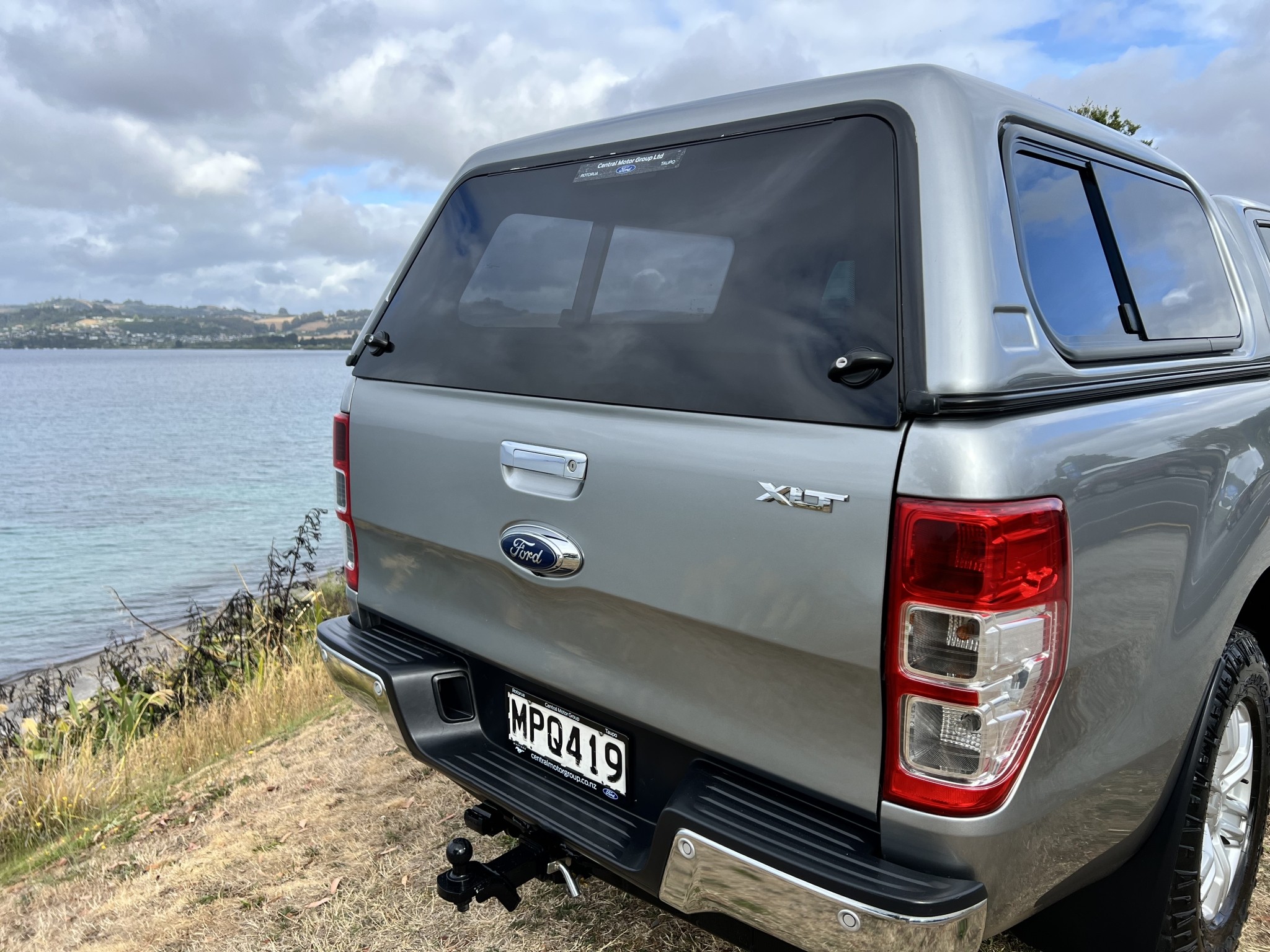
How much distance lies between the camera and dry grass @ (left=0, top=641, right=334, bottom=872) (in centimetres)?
429

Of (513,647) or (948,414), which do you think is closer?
(948,414)

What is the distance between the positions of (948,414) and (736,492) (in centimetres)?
41

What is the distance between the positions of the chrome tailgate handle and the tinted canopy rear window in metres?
0.14

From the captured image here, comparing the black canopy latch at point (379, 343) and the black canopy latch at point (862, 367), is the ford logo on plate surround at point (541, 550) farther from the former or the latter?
the black canopy latch at point (379, 343)

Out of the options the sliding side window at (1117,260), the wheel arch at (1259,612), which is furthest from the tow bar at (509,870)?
the wheel arch at (1259,612)

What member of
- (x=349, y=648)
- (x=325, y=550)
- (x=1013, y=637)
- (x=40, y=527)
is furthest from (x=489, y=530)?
(x=40, y=527)

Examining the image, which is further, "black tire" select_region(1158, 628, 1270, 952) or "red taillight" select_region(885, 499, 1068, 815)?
"black tire" select_region(1158, 628, 1270, 952)

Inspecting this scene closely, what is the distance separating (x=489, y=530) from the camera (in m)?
2.28

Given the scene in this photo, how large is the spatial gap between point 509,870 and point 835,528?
1220mm

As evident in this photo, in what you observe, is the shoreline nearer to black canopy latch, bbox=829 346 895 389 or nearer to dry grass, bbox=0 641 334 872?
dry grass, bbox=0 641 334 872

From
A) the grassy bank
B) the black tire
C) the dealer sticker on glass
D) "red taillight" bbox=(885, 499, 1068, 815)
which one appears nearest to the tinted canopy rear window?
the dealer sticker on glass

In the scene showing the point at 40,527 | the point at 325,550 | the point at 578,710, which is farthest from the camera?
the point at 40,527

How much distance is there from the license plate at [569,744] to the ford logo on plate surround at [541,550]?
383 mm

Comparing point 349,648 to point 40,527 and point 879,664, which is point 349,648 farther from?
point 40,527
